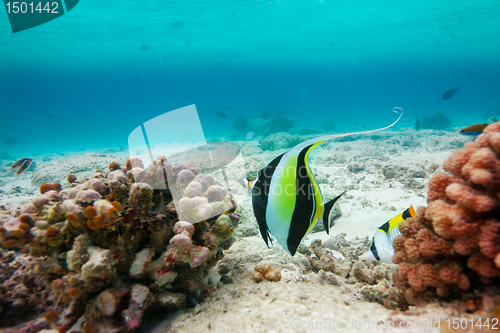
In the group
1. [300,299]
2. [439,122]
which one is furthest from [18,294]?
[439,122]

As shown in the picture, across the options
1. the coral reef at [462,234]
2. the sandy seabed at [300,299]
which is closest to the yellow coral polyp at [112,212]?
the sandy seabed at [300,299]

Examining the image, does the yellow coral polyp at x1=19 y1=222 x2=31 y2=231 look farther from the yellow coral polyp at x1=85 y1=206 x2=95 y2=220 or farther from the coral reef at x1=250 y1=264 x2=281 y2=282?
the coral reef at x1=250 y1=264 x2=281 y2=282

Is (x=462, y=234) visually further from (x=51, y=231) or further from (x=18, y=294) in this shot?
(x=18, y=294)

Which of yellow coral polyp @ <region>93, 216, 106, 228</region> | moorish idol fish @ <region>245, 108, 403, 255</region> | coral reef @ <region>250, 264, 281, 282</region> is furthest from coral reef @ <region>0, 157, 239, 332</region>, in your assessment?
moorish idol fish @ <region>245, 108, 403, 255</region>

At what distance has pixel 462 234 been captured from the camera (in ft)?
3.49

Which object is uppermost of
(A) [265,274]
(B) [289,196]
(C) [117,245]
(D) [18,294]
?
(B) [289,196]

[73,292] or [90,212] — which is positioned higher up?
[90,212]

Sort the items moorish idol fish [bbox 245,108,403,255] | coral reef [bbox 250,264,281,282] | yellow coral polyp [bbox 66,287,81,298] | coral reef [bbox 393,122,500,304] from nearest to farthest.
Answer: coral reef [bbox 393,122,500,304] < moorish idol fish [bbox 245,108,403,255] < yellow coral polyp [bbox 66,287,81,298] < coral reef [bbox 250,264,281,282]

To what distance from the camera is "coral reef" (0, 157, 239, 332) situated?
4.72 feet

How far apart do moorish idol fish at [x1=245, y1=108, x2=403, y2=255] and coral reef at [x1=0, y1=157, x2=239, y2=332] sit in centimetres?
74

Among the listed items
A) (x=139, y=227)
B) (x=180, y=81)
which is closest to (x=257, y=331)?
(x=139, y=227)

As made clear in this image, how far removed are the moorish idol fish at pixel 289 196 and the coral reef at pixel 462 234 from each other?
2.02 ft

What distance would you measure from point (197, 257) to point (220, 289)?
63cm

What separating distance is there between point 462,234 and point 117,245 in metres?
2.22
